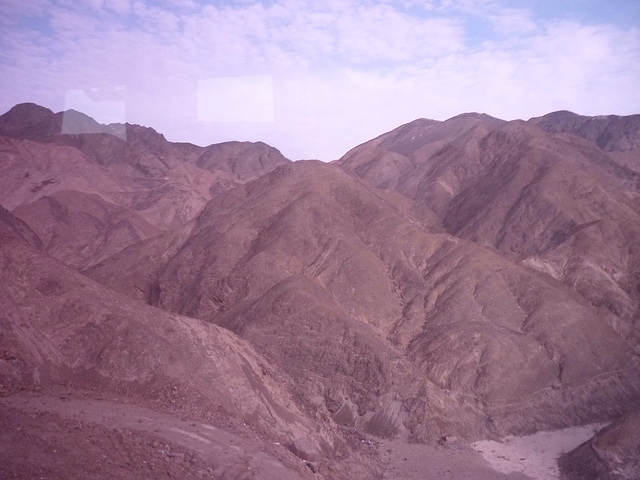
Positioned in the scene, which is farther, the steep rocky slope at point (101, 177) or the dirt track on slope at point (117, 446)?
the steep rocky slope at point (101, 177)

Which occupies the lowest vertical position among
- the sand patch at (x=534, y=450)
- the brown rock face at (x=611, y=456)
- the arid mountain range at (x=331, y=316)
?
the sand patch at (x=534, y=450)

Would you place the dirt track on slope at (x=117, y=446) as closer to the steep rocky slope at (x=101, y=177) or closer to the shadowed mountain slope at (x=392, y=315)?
the shadowed mountain slope at (x=392, y=315)

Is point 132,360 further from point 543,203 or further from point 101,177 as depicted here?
point 101,177

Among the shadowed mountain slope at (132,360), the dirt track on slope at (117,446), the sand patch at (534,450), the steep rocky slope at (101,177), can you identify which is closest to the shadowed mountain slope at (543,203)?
the sand patch at (534,450)

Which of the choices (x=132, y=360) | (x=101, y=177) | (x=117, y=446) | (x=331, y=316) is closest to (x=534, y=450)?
(x=331, y=316)

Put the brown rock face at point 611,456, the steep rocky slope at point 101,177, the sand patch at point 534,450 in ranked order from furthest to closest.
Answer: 1. the steep rocky slope at point 101,177
2. the sand patch at point 534,450
3. the brown rock face at point 611,456

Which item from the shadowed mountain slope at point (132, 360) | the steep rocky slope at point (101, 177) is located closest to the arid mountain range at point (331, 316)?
the shadowed mountain slope at point (132, 360)

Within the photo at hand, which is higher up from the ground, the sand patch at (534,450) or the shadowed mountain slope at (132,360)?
the shadowed mountain slope at (132,360)

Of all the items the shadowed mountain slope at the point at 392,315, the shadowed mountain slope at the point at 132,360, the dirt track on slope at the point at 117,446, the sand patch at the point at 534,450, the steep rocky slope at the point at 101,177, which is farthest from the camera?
the steep rocky slope at the point at 101,177

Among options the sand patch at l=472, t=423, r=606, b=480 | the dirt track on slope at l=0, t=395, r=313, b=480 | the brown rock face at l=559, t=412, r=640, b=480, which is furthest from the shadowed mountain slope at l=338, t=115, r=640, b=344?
the dirt track on slope at l=0, t=395, r=313, b=480

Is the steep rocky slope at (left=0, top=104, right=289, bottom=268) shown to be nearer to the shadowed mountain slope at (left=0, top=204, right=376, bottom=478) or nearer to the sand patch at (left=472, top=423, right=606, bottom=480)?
the shadowed mountain slope at (left=0, top=204, right=376, bottom=478)

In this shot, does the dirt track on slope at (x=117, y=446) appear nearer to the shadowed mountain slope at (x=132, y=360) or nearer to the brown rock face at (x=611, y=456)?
the shadowed mountain slope at (x=132, y=360)
